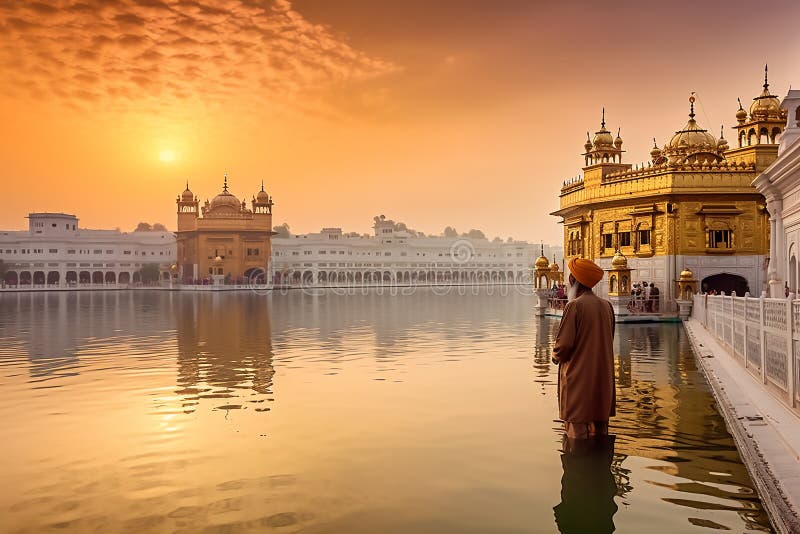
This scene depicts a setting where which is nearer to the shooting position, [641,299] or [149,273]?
[641,299]

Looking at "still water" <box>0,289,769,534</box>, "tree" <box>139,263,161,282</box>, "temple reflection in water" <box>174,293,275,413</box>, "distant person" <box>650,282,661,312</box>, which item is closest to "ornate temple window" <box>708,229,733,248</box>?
"distant person" <box>650,282,661,312</box>

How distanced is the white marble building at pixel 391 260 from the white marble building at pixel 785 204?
6826cm

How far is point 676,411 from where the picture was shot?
8047 mm

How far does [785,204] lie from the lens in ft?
48.5

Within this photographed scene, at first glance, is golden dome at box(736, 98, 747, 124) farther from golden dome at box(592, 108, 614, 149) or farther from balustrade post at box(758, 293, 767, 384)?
balustrade post at box(758, 293, 767, 384)

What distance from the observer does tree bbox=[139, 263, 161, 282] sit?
294 ft

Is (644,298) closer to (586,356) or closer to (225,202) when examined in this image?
(586,356)

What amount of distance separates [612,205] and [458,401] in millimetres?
20342

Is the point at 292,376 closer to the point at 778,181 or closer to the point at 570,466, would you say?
the point at 570,466

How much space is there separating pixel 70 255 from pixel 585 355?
3494 inches

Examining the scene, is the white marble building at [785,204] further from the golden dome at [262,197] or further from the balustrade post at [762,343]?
the golden dome at [262,197]

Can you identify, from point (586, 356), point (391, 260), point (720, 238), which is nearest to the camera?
point (586, 356)

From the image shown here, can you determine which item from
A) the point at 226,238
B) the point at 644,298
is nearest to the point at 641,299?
the point at 644,298

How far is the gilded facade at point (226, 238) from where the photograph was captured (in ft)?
255
